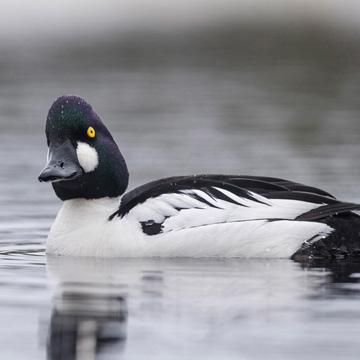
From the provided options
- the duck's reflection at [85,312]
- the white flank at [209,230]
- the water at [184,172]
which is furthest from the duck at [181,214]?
the duck's reflection at [85,312]

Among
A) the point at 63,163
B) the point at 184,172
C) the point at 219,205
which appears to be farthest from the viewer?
the point at 184,172

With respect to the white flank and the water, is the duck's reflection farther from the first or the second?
the white flank

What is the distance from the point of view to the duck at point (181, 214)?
10.2 meters

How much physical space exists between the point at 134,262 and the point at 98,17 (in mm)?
48839

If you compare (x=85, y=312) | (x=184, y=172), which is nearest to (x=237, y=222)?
(x=85, y=312)

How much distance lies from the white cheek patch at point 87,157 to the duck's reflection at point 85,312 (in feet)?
3.23

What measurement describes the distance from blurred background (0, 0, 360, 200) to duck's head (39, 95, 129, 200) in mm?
3700

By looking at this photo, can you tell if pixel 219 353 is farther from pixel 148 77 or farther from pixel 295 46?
pixel 295 46

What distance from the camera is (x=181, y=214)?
10312 millimetres

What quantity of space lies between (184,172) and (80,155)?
17.2 ft

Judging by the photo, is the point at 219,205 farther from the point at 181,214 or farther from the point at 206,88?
the point at 206,88

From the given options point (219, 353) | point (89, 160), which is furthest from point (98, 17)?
point (219, 353)

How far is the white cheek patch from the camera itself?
10680mm

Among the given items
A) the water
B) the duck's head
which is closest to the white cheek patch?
the duck's head
